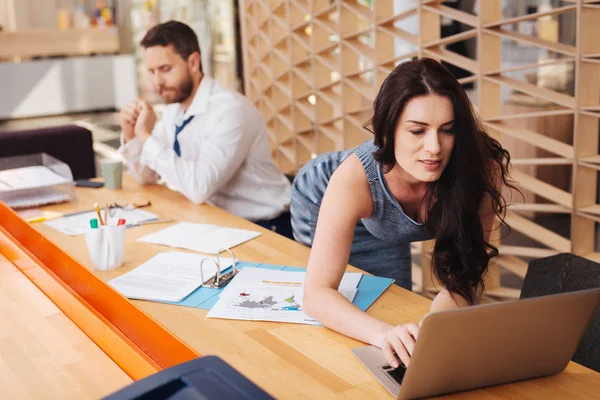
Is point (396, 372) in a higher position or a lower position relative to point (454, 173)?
lower

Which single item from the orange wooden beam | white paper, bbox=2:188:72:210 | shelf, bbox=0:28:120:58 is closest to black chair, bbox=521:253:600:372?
the orange wooden beam

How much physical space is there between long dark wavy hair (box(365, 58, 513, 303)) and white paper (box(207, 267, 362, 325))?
25 cm

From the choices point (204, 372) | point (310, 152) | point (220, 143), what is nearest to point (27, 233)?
point (220, 143)

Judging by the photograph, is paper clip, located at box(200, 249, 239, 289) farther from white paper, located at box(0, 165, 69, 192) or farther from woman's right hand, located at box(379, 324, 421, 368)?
white paper, located at box(0, 165, 69, 192)

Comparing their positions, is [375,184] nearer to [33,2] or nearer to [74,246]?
[74,246]

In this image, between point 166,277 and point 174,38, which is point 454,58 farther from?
point 166,277

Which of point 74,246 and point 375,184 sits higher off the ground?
point 375,184

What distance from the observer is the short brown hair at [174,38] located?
2.79 meters

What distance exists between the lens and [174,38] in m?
2.80

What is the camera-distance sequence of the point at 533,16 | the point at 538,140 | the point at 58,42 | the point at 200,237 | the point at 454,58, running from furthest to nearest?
the point at 58,42
the point at 454,58
the point at 538,140
the point at 533,16
the point at 200,237

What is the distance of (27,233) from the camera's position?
87.7 inches

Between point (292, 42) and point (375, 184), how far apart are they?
2.52m

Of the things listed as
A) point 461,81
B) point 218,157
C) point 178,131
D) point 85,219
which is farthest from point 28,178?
point 461,81

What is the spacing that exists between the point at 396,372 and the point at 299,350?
22cm
